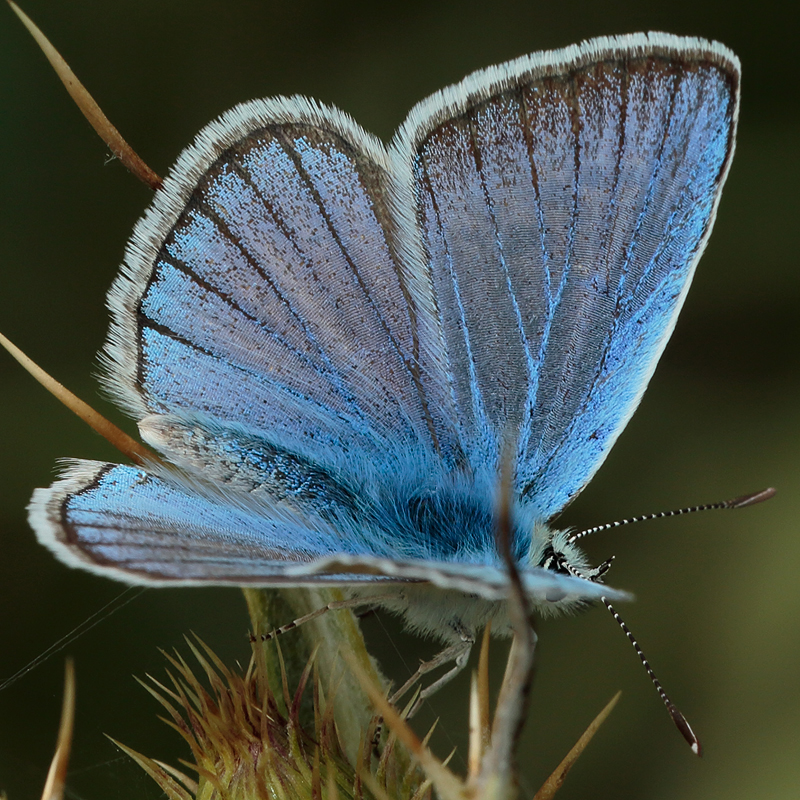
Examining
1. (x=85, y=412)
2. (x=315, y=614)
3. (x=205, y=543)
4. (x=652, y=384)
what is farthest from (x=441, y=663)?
(x=652, y=384)

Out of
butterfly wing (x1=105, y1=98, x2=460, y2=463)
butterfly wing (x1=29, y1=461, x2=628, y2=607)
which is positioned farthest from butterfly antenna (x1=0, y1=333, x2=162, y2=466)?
butterfly wing (x1=105, y1=98, x2=460, y2=463)

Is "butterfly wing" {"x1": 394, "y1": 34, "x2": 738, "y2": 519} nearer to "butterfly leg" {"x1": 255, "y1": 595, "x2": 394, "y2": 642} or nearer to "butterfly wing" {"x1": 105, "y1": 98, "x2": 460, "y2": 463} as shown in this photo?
"butterfly wing" {"x1": 105, "y1": 98, "x2": 460, "y2": 463}

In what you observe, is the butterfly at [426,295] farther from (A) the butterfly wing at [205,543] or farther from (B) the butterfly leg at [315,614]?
(B) the butterfly leg at [315,614]

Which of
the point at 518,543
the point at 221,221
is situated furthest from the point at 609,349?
the point at 221,221

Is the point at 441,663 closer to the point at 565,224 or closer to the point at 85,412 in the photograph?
the point at 85,412

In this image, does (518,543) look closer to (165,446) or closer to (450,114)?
(165,446)
